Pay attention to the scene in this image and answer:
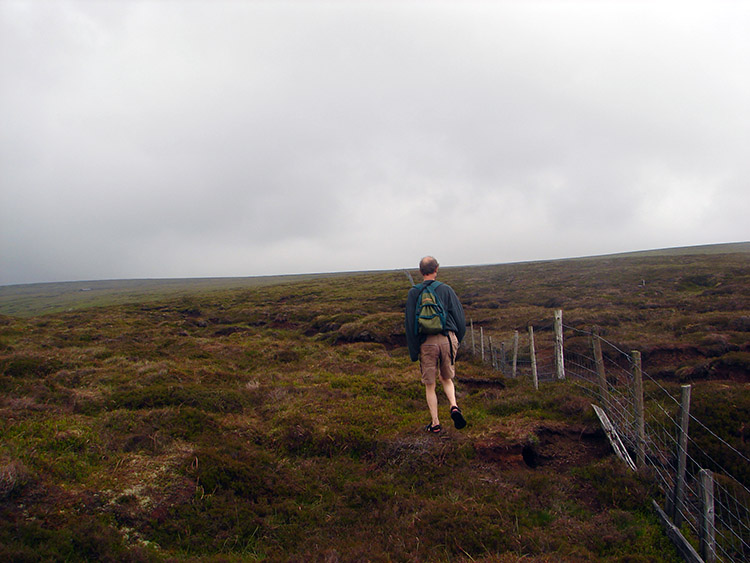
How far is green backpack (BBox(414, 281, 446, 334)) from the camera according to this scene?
18.5 feet

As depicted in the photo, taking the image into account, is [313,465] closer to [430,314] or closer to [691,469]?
[430,314]

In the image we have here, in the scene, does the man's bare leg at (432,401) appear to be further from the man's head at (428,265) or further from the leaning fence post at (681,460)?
the leaning fence post at (681,460)

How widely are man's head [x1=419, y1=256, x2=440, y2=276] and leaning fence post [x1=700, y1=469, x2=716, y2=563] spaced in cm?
369

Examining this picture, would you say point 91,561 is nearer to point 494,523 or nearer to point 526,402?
point 494,523

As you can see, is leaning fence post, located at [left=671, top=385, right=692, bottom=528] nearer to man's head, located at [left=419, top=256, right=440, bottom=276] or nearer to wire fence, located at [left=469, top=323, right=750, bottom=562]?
wire fence, located at [left=469, top=323, right=750, bottom=562]

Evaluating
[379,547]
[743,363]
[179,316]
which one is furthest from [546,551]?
[179,316]

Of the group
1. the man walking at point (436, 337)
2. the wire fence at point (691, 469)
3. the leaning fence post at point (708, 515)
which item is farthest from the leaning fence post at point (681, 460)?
the man walking at point (436, 337)

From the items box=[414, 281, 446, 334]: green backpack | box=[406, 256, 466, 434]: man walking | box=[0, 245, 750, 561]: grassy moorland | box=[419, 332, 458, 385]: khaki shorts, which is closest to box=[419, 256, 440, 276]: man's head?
box=[406, 256, 466, 434]: man walking

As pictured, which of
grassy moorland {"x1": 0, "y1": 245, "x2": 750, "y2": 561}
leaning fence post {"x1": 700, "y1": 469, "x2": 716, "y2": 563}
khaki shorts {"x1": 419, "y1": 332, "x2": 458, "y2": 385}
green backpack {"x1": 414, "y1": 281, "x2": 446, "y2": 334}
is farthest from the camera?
khaki shorts {"x1": 419, "y1": 332, "x2": 458, "y2": 385}

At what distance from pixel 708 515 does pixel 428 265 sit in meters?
4.05

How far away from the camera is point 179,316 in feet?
112

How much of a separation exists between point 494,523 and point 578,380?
7486 mm

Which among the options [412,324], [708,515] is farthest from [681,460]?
[412,324]

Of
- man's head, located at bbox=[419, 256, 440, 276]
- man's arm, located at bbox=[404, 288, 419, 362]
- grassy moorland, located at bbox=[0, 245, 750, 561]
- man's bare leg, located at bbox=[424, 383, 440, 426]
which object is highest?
man's head, located at bbox=[419, 256, 440, 276]
